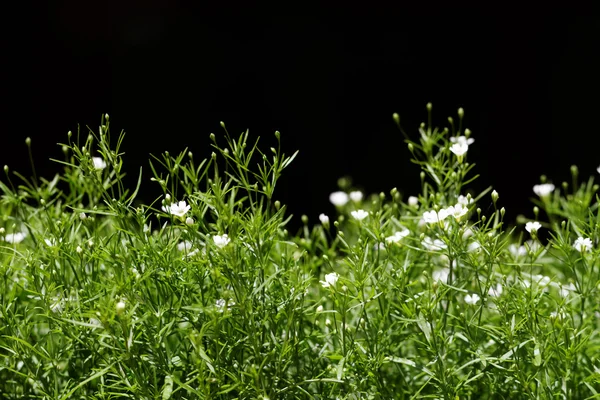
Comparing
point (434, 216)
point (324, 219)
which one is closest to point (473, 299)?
point (434, 216)

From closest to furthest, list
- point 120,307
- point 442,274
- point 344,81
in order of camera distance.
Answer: point 120,307, point 442,274, point 344,81

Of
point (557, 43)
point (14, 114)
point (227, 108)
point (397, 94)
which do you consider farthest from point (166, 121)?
point (557, 43)

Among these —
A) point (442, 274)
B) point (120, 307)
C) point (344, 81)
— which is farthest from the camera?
point (344, 81)

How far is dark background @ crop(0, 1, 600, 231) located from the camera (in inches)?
138

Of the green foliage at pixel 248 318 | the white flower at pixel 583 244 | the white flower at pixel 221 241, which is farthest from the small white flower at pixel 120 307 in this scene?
the white flower at pixel 583 244

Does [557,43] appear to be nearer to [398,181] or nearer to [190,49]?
[398,181]

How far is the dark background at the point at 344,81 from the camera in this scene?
3.51 meters

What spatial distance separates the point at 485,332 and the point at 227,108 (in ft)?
8.18

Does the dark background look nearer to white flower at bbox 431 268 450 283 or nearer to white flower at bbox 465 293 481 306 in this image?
white flower at bbox 431 268 450 283

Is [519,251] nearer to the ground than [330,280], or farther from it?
farther from it

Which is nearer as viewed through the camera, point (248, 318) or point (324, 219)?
point (248, 318)

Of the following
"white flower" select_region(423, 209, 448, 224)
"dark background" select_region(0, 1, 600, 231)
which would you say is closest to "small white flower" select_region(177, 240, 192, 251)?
"white flower" select_region(423, 209, 448, 224)

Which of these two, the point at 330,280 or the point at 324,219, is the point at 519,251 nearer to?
the point at 324,219

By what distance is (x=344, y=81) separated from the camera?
3.63 m
